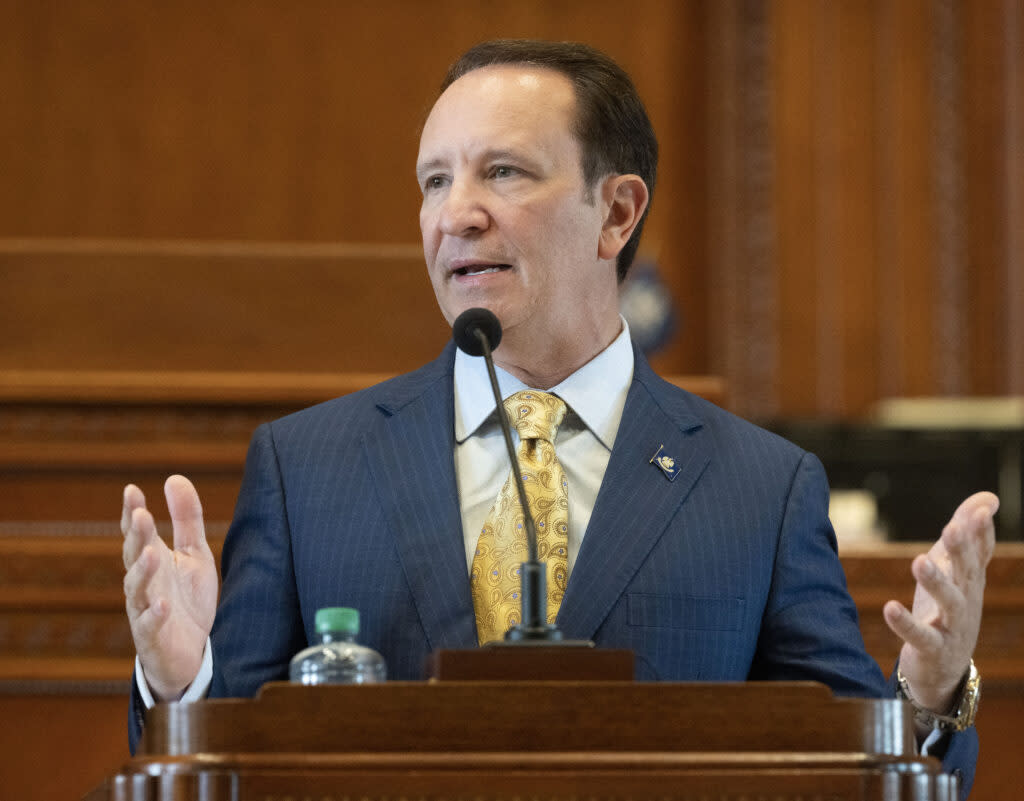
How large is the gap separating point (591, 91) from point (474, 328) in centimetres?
48

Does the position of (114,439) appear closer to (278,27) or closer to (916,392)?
(278,27)

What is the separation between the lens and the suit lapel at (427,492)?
162 centimetres

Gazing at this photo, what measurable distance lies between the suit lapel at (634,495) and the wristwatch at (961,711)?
13.8 inches

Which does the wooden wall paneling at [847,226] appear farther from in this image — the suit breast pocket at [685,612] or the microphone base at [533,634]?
the microphone base at [533,634]

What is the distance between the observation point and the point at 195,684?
149 cm

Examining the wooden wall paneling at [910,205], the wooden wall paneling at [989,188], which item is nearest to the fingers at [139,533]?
the wooden wall paneling at [910,205]

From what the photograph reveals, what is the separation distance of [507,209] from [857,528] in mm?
2331

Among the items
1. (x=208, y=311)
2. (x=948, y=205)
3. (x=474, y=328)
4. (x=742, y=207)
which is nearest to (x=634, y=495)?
(x=474, y=328)

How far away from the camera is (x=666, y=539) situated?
5.59 feet

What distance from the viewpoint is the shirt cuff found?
1.49 metres

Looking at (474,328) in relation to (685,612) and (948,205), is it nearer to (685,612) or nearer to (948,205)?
(685,612)

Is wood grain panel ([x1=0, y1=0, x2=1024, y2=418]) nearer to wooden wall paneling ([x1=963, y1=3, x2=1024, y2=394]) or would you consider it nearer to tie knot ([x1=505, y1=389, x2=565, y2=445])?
wooden wall paneling ([x1=963, y1=3, x2=1024, y2=394])

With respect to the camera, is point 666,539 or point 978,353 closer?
point 666,539

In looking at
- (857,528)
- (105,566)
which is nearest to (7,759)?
(105,566)
